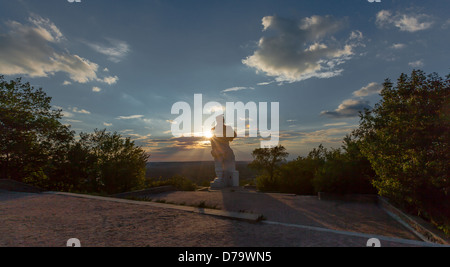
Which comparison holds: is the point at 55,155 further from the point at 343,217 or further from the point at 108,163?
the point at 343,217

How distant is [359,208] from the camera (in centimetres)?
933

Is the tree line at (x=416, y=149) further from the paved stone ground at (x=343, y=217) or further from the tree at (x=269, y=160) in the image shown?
the tree at (x=269, y=160)

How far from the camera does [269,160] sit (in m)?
19.8

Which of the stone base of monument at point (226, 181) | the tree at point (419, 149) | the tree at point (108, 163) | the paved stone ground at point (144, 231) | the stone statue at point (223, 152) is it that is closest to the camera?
the paved stone ground at point (144, 231)

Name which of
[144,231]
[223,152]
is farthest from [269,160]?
[144,231]

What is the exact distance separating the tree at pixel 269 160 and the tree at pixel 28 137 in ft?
51.9

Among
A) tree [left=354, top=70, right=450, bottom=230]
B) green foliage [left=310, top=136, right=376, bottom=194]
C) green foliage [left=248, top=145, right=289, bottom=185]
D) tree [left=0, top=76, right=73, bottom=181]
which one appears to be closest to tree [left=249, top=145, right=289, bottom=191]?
green foliage [left=248, top=145, right=289, bottom=185]

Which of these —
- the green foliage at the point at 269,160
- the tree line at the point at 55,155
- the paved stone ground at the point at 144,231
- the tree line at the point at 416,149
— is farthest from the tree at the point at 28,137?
the tree line at the point at 416,149

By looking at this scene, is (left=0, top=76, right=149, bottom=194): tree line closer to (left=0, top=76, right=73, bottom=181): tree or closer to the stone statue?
(left=0, top=76, right=73, bottom=181): tree

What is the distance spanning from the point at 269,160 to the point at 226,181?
4454 millimetres

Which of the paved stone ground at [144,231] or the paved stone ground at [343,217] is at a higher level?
the paved stone ground at [144,231]

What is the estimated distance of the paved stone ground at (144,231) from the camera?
4.20 metres

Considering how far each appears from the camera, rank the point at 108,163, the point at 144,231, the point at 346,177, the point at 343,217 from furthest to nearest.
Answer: the point at 108,163, the point at 346,177, the point at 343,217, the point at 144,231

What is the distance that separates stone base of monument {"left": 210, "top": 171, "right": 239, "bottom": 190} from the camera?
1926cm
